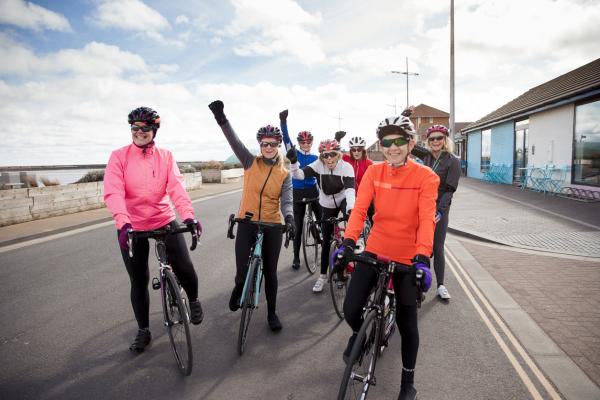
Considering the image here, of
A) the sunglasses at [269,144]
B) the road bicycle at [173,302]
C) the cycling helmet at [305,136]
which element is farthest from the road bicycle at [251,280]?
the cycling helmet at [305,136]

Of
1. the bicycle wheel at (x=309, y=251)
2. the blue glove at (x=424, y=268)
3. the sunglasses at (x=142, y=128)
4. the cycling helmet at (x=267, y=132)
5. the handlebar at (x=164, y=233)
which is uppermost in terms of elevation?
the sunglasses at (x=142, y=128)

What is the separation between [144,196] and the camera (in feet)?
11.0

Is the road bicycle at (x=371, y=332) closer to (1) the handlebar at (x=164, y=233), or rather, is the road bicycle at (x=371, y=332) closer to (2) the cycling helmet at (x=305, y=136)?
(1) the handlebar at (x=164, y=233)

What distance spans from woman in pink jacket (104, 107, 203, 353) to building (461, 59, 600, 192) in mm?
13808

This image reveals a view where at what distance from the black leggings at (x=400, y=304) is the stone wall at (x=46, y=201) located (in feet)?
37.0

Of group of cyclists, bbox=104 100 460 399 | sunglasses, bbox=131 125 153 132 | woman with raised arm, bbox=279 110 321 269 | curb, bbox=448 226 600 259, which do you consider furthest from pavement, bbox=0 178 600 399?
sunglasses, bbox=131 125 153 132

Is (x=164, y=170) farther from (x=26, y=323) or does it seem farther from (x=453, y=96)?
(x=453, y=96)

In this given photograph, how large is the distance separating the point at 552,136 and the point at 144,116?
55.9ft

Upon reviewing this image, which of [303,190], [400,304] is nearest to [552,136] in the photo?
[303,190]

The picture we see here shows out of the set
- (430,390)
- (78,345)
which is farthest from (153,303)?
(430,390)

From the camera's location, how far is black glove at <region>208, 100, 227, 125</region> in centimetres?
359

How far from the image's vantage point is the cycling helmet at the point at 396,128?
2762 millimetres

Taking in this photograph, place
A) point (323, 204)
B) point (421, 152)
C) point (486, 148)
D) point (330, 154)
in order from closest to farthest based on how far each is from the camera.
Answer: point (330, 154) → point (421, 152) → point (323, 204) → point (486, 148)

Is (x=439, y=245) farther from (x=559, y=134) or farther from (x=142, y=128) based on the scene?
(x=559, y=134)
